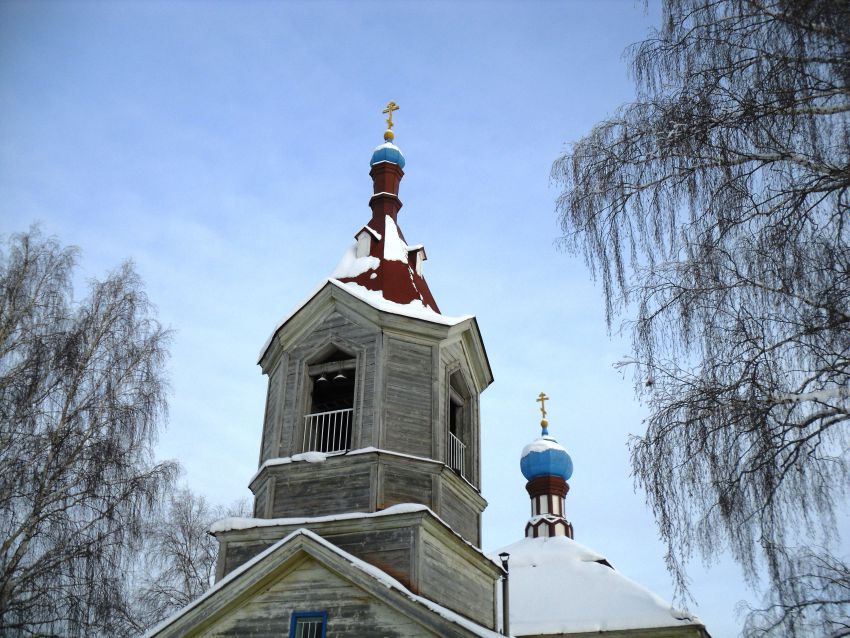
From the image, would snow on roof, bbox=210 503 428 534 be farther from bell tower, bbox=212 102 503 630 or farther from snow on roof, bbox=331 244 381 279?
snow on roof, bbox=331 244 381 279

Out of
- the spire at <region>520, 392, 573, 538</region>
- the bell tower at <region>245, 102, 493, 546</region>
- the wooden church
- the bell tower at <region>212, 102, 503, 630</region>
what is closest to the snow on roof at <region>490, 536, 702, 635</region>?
the spire at <region>520, 392, 573, 538</region>

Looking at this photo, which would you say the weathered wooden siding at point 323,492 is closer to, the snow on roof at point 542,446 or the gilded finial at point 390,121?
the gilded finial at point 390,121

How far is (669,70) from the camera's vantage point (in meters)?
7.18

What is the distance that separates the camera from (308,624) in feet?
35.8

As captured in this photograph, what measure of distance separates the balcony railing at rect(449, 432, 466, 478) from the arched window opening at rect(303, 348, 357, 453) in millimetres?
1606

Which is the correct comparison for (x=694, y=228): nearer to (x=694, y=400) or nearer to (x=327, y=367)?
(x=694, y=400)

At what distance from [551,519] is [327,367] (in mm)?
12822

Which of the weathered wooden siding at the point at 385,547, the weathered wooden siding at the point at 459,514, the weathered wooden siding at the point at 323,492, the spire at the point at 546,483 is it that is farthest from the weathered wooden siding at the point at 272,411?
the spire at the point at 546,483

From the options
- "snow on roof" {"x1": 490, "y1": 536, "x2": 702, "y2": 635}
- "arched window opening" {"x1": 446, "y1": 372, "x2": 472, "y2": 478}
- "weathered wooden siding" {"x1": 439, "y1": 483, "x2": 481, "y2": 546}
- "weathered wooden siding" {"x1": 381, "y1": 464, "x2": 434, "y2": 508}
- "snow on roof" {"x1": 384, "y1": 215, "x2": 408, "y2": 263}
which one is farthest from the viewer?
"snow on roof" {"x1": 490, "y1": 536, "x2": 702, "y2": 635}

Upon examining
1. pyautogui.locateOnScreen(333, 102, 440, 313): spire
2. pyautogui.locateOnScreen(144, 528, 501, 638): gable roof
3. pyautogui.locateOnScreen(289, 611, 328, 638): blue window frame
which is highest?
pyautogui.locateOnScreen(333, 102, 440, 313): spire

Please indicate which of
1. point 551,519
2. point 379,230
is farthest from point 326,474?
point 551,519

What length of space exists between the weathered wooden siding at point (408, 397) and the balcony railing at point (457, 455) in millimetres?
736

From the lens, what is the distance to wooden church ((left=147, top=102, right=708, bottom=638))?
1094 cm

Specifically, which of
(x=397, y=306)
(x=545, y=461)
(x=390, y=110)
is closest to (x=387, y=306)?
(x=397, y=306)
